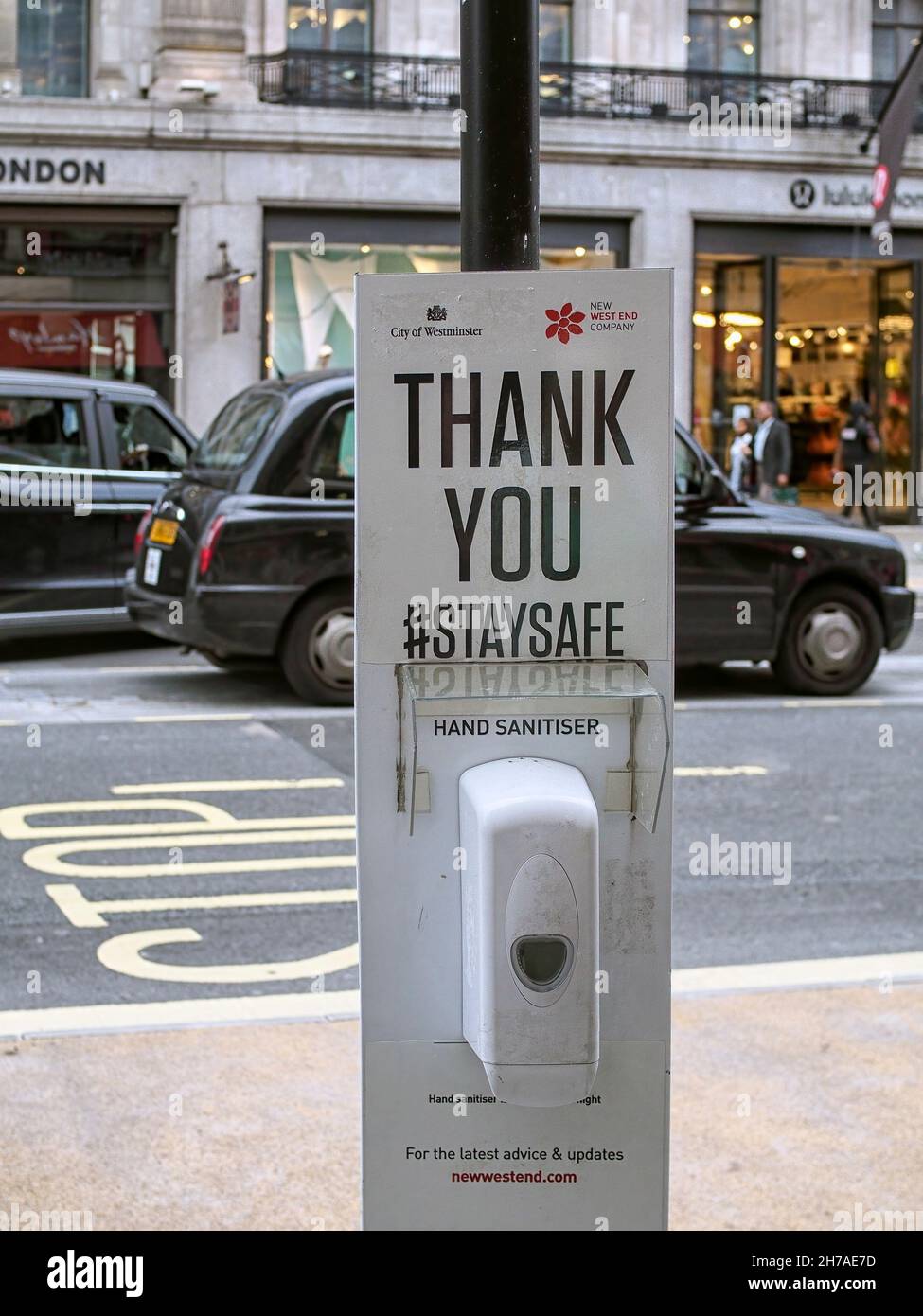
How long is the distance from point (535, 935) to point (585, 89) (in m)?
24.8

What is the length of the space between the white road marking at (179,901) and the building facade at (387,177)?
1776 cm

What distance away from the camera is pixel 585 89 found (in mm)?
25766

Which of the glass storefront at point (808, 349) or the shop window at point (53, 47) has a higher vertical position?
the shop window at point (53, 47)

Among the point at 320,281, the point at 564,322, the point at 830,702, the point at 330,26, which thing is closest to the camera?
the point at 564,322

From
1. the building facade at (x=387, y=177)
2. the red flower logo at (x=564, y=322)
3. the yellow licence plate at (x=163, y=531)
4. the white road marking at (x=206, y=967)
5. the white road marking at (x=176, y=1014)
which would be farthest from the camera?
the building facade at (x=387, y=177)

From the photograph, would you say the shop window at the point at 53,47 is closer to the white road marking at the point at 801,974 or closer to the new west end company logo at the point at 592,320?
the white road marking at the point at 801,974

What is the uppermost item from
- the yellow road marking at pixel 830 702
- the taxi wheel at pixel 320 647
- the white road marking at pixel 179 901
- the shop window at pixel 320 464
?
the shop window at pixel 320 464

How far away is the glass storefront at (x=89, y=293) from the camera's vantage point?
23719 mm

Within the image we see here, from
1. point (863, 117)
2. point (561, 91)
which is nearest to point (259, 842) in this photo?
point (561, 91)

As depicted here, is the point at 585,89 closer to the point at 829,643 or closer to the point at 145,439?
the point at 145,439

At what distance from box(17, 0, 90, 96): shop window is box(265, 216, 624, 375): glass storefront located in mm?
3363

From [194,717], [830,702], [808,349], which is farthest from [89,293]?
[830,702]

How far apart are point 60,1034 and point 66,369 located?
20034 mm

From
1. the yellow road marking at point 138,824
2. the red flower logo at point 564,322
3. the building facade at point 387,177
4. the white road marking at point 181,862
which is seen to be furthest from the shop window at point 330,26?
the red flower logo at point 564,322
